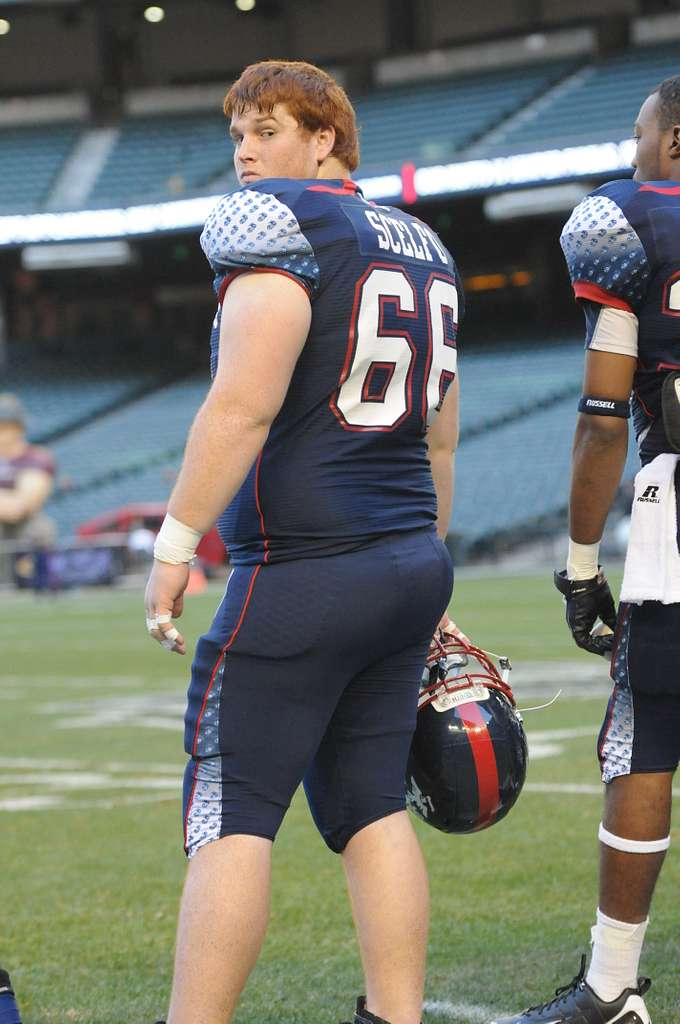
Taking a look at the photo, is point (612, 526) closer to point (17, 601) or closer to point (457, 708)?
point (17, 601)

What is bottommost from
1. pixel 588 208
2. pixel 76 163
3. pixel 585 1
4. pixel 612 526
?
pixel 612 526

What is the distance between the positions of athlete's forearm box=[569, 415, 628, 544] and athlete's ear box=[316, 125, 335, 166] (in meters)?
0.71

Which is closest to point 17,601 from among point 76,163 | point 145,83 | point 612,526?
point 612,526

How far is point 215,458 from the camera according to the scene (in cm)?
256

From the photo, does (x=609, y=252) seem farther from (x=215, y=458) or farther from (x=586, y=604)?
(x=215, y=458)

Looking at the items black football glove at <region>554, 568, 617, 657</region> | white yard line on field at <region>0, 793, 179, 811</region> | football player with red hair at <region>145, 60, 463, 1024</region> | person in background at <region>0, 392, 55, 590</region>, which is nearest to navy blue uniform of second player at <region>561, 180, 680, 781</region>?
black football glove at <region>554, 568, 617, 657</region>

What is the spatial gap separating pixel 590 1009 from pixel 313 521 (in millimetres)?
1164

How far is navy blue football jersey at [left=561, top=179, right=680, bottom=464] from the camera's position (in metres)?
2.91

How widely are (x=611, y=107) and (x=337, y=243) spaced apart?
97.6ft

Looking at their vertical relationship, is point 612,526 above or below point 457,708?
below

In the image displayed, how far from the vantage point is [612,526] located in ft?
81.0

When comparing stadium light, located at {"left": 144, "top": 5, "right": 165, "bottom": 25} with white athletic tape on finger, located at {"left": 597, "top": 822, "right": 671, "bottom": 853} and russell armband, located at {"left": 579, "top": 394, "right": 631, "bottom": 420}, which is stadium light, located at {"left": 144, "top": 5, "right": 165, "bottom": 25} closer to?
russell armband, located at {"left": 579, "top": 394, "right": 631, "bottom": 420}

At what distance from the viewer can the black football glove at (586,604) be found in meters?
3.18

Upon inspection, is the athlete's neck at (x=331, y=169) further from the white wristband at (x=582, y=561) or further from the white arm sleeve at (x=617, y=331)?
the white wristband at (x=582, y=561)
